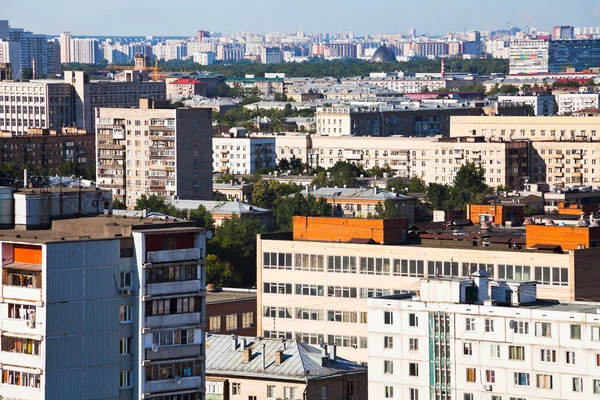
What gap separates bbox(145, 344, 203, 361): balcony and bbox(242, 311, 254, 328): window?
60.1 ft

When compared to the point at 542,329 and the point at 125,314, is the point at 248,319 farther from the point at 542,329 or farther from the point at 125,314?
the point at 125,314

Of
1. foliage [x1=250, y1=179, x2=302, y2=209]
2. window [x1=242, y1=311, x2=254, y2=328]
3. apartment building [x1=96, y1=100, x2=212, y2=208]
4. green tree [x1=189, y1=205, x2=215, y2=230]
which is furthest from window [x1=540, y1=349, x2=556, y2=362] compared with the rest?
apartment building [x1=96, y1=100, x2=212, y2=208]

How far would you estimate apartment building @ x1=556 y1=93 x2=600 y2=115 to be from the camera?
579 ft

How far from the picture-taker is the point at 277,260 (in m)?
46.2

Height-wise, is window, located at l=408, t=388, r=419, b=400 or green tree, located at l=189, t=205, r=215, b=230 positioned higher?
green tree, located at l=189, t=205, r=215, b=230

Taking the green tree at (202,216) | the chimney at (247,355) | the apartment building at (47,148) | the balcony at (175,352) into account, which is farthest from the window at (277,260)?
the apartment building at (47,148)

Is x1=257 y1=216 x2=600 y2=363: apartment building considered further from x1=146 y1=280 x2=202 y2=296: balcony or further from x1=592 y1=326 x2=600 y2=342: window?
x1=146 y1=280 x2=202 y2=296: balcony

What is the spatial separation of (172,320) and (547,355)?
695cm

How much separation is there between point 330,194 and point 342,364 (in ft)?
173

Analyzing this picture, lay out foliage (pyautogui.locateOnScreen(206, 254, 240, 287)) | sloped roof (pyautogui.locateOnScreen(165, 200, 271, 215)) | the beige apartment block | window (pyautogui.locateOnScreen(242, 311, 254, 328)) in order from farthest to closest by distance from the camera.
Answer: the beige apartment block < sloped roof (pyautogui.locateOnScreen(165, 200, 271, 215)) < foliage (pyautogui.locateOnScreen(206, 254, 240, 287)) < window (pyautogui.locateOnScreen(242, 311, 254, 328))

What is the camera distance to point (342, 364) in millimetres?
39094

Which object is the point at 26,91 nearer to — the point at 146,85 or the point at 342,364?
the point at 146,85

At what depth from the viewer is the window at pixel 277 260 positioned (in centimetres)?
4603

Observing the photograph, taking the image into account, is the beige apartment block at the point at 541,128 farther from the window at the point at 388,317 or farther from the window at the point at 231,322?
the window at the point at 388,317
